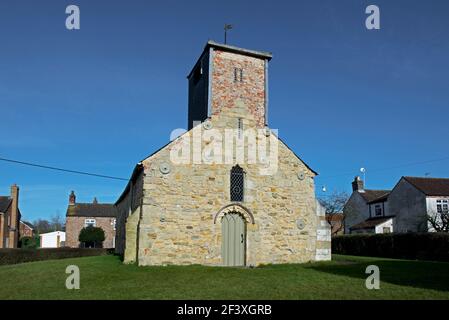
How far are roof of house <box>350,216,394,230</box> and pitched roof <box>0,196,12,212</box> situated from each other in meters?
40.7

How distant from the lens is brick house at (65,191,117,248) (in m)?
52.5

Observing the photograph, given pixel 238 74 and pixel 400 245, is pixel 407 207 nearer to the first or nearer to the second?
pixel 400 245

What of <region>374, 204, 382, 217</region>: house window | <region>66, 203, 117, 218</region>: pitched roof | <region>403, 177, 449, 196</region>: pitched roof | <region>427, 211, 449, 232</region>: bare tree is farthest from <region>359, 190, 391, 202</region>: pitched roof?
<region>66, 203, 117, 218</region>: pitched roof

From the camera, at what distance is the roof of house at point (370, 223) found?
135 feet

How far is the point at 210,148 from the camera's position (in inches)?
728

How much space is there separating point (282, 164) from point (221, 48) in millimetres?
6674

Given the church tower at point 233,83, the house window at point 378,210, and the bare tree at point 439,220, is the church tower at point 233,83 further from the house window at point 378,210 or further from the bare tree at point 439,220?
the house window at point 378,210

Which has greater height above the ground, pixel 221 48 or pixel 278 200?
pixel 221 48

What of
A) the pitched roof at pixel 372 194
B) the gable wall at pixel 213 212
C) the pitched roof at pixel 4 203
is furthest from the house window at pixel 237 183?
the pitched roof at pixel 4 203

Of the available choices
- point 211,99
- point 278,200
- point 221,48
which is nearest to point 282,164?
point 278,200

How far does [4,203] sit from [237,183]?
39.3 m

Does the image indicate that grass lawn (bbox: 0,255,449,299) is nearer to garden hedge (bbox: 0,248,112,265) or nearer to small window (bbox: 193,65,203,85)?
small window (bbox: 193,65,203,85)

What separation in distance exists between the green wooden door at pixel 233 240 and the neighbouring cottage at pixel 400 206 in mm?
24627
